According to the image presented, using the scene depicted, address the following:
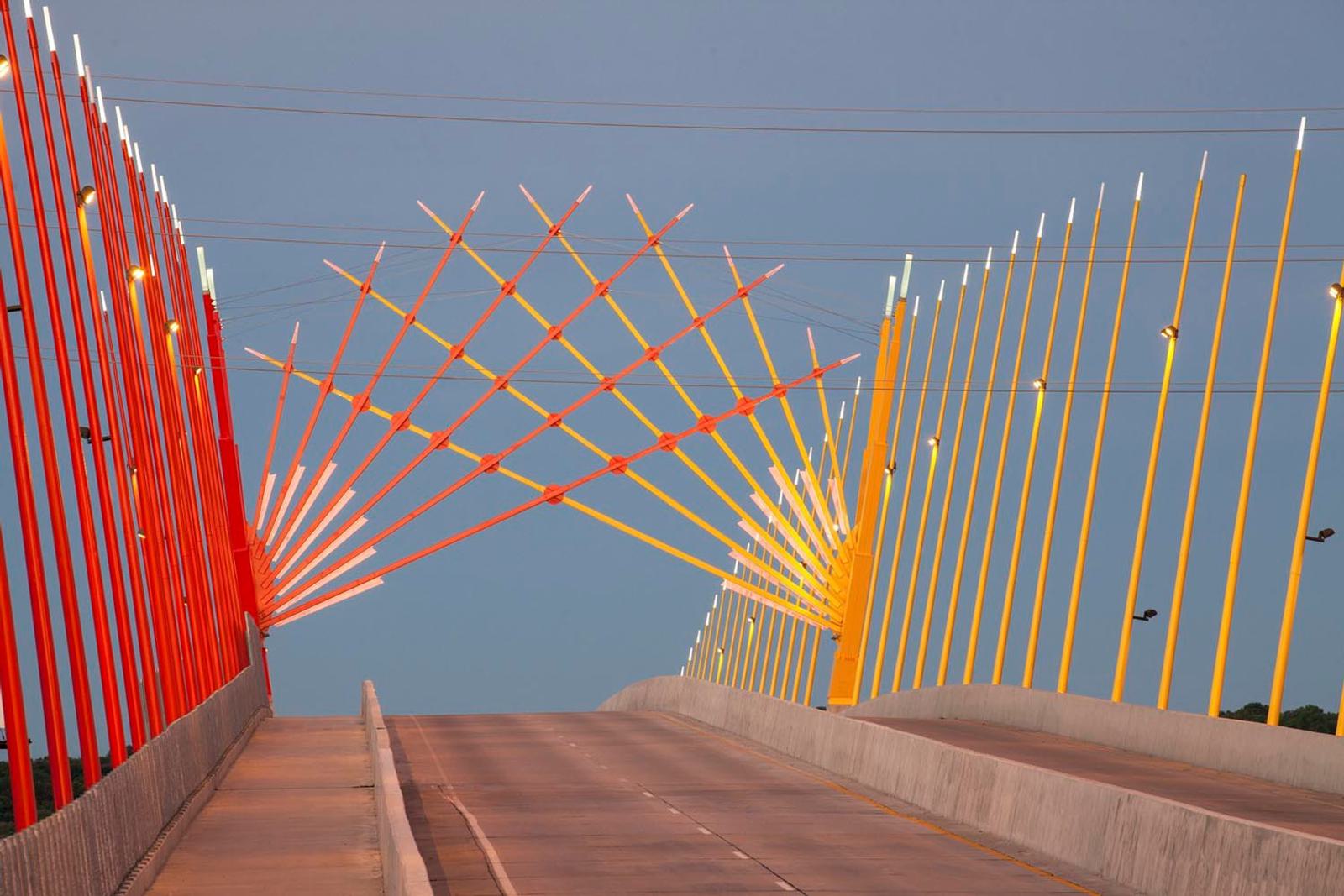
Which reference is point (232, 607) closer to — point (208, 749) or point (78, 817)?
point (208, 749)

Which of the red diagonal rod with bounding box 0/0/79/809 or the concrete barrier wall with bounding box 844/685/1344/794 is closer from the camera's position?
the red diagonal rod with bounding box 0/0/79/809

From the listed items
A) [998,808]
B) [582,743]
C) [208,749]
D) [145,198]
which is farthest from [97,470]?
[582,743]

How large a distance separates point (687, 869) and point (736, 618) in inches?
2964

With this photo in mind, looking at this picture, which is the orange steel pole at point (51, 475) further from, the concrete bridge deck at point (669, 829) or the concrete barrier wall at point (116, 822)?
the concrete bridge deck at point (669, 829)

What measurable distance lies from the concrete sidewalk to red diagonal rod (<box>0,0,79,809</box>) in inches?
107

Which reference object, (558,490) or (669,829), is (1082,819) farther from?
(558,490)

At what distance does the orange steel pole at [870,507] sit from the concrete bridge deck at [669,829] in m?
20.2

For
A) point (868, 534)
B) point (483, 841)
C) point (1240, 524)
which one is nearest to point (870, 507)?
point (868, 534)

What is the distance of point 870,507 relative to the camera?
6588 centimetres

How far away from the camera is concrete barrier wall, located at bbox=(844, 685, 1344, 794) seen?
3475 cm

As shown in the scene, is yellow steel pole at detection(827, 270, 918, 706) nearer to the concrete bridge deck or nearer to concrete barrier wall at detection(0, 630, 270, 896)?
the concrete bridge deck

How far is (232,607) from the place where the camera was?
173 feet

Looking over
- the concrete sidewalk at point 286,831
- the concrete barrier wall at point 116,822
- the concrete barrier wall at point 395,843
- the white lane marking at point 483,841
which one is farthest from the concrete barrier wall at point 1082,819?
the concrete barrier wall at point 116,822

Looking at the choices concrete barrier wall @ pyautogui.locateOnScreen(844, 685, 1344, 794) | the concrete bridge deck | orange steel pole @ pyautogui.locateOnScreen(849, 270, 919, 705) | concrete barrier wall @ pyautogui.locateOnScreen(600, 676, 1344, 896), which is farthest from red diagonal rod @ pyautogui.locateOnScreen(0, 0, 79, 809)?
orange steel pole @ pyautogui.locateOnScreen(849, 270, 919, 705)
